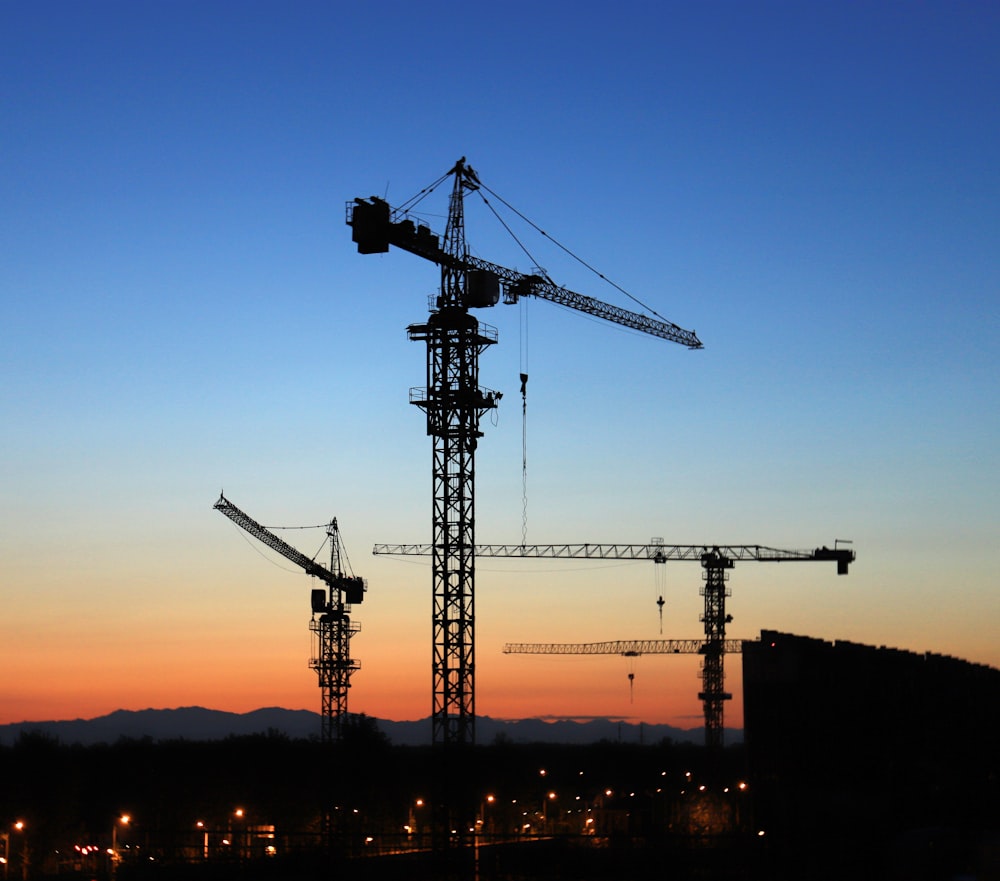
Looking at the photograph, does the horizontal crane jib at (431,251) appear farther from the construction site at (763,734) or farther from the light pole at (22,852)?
the light pole at (22,852)

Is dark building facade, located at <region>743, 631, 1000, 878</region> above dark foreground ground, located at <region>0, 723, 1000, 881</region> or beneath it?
above

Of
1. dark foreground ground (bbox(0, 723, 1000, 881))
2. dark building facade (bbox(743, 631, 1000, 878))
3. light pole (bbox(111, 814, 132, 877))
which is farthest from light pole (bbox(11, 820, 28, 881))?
dark building facade (bbox(743, 631, 1000, 878))

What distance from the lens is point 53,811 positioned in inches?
4031

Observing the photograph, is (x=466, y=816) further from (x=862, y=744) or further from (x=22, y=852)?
(x=22, y=852)

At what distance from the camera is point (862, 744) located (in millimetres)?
75875

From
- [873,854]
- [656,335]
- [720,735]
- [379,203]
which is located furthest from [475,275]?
[720,735]

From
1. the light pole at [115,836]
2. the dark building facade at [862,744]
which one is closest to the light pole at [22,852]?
the light pole at [115,836]

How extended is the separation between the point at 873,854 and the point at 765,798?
589 inches

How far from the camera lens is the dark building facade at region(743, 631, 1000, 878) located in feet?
235

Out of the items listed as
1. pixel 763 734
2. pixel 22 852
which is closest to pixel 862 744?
pixel 763 734

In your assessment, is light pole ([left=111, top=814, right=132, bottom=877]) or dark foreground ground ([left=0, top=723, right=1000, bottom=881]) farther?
light pole ([left=111, top=814, right=132, bottom=877])

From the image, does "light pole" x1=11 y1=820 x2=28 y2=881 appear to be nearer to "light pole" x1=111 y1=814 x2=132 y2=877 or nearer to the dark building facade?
"light pole" x1=111 y1=814 x2=132 y2=877

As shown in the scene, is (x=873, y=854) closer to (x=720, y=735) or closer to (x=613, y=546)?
(x=720, y=735)

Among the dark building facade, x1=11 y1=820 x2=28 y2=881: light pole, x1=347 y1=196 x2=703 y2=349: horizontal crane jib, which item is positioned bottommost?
x1=11 y1=820 x2=28 y2=881: light pole
